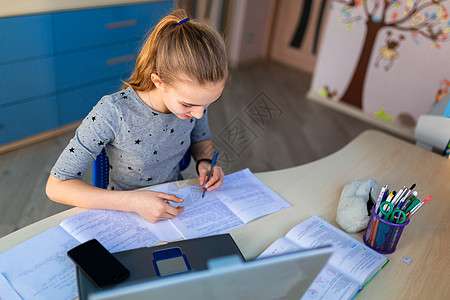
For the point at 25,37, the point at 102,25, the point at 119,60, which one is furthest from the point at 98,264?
the point at 119,60

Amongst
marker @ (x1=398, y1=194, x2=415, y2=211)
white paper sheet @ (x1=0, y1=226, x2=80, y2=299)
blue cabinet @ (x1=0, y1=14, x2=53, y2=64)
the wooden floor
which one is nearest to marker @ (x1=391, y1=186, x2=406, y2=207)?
marker @ (x1=398, y1=194, x2=415, y2=211)

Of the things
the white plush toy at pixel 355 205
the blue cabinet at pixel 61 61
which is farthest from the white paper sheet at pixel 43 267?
the blue cabinet at pixel 61 61

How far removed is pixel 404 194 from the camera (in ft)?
3.49

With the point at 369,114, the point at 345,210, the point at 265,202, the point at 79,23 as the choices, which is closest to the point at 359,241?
the point at 345,210

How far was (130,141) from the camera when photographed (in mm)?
1243

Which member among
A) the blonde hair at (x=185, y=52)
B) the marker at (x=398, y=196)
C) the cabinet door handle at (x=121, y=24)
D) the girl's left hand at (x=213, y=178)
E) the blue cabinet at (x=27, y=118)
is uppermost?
the blonde hair at (x=185, y=52)

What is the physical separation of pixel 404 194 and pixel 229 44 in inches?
135

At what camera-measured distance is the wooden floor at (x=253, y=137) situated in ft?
7.28

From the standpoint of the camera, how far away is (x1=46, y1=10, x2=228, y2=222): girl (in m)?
1.08

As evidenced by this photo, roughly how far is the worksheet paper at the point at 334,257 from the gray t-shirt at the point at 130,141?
0.49m

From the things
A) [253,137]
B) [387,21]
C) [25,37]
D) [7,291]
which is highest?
[387,21]

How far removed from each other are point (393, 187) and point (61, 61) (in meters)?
2.06

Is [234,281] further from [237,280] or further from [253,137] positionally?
[253,137]

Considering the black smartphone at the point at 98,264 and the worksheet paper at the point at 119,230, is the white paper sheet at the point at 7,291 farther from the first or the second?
the black smartphone at the point at 98,264
